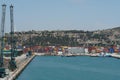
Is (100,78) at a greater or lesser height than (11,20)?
lesser

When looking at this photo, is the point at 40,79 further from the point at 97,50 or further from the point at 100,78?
the point at 97,50

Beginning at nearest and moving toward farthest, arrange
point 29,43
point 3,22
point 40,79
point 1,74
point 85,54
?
1. point 1,74
2. point 40,79
3. point 3,22
4. point 85,54
5. point 29,43

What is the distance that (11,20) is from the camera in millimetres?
62938

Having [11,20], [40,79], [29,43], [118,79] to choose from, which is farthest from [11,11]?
[29,43]

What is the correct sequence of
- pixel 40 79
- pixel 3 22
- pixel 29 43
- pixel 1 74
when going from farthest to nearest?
1. pixel 29 43
2. pixel 3 22
3. pixel 40 79
4. pixel 1 74

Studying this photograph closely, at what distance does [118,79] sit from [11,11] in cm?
1938

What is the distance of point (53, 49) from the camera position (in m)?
164

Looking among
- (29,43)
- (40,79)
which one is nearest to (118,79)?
(40,79)

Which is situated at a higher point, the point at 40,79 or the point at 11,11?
the point at 11,11

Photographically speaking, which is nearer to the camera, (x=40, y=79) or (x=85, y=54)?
(x=40, y=79)

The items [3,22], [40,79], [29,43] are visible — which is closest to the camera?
[40,79]

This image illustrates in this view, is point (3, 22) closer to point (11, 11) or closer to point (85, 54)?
→ point (11, 11)

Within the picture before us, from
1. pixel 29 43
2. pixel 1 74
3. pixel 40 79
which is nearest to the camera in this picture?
pixel 1 74

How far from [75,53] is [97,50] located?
366 inches
